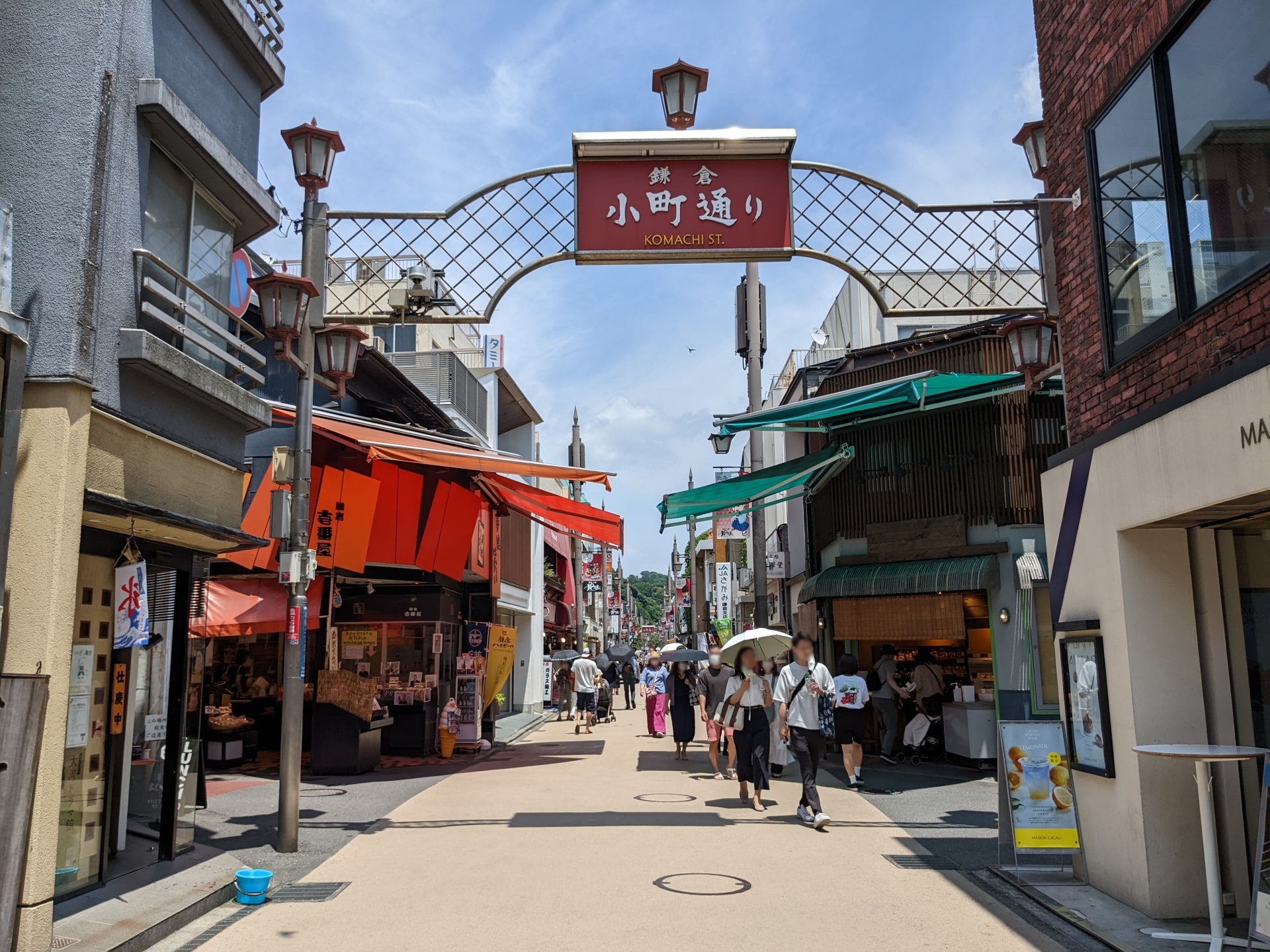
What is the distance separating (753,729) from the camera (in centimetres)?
1200

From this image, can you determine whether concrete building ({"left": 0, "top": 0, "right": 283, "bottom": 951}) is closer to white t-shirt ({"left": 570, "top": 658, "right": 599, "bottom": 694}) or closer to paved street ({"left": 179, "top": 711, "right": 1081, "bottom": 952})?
paved street ({"left": 179, "top": 711, "right": 1081, "bottom": 952})

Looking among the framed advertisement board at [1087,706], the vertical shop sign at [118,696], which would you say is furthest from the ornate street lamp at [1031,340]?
the vertical shop sign at [118,696]

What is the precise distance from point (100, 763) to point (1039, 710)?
40.3 ft

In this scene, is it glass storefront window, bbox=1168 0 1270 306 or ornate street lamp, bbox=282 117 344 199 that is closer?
Answer: glass storefront window, bbox=1168 0 1270 306

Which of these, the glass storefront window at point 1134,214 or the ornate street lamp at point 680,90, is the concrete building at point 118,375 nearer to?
the ornate street lamp at point 680,90

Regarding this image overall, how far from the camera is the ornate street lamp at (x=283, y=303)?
9.55 meters

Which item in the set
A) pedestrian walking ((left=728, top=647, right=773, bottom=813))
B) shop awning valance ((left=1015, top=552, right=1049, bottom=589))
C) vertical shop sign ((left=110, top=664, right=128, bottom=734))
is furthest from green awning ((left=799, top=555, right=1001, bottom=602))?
vertical shop sign ((left=110, top=664, right=128, bottom=734))

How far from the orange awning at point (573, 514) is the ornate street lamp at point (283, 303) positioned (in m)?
6.16

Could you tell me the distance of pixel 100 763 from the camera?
27.3ft

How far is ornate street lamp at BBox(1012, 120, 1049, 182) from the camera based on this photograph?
9172 millimetres

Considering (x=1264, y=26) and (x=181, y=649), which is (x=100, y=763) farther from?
(x=1264, y=26)

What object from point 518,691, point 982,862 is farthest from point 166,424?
point 518,691

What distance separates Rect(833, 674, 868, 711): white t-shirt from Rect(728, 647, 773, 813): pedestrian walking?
1.77m

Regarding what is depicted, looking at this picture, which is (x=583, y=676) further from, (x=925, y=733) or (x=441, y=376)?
(x=925, y=733)
